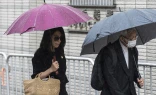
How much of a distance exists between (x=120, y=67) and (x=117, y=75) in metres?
0.09

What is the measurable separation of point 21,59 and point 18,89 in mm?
609

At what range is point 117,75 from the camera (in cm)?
414

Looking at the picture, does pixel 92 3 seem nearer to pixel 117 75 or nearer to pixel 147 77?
pixel 147 77

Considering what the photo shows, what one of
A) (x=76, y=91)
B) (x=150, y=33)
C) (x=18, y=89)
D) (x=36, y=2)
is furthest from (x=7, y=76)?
(x=150, y=33)

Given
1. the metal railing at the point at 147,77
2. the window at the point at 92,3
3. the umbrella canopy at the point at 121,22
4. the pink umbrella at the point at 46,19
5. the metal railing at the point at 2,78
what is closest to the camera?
the umbrella canopy at the point at 121,22

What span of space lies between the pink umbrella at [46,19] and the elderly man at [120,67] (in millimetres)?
541

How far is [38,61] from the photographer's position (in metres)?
4.50

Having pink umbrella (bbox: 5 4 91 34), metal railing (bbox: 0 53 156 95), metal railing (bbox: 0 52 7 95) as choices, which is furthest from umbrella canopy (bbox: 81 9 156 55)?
metal railing (bbox: 0 52 7 95)

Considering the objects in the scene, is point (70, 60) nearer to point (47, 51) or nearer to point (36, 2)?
point (47, 51)

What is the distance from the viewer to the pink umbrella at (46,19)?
14.1 ft

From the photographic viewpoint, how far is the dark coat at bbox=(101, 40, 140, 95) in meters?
4.08

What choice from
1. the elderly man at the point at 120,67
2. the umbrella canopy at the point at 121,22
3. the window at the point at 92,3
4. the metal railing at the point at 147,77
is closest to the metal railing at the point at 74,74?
the metal railing at the point at 147,77

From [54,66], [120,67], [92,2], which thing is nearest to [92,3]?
[92,2]

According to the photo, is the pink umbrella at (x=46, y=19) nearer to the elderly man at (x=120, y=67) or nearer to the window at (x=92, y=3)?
the elderly man at (x=120, y=67)
